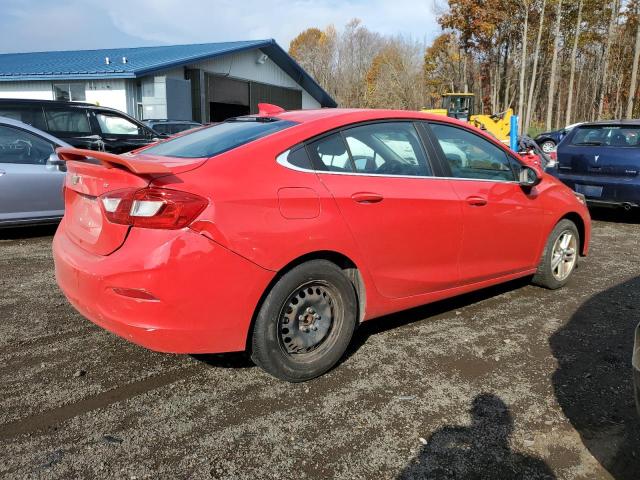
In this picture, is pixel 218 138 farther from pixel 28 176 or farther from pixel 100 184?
pixel 28 176

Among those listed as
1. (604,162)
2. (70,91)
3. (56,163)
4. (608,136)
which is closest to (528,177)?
(604,162)

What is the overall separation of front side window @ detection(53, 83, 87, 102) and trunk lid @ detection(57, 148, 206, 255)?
21.2 metres

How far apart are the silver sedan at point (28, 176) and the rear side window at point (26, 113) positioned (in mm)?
1562

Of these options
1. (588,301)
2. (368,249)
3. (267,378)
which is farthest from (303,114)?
(588,301)

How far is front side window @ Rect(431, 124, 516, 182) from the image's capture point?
3889 mm

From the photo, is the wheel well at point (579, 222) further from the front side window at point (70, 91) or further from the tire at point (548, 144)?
the front side window at point (70, 91)

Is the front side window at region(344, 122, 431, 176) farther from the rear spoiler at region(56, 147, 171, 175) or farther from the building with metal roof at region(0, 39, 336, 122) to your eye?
the building with metal roof at region(0, 39, 336, 122)

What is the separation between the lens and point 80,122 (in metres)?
8.62

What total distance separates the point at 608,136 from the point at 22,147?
853 centimetres

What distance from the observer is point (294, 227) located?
9.41ft

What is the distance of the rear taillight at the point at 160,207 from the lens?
261 centimetres

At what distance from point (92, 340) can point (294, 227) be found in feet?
5.95

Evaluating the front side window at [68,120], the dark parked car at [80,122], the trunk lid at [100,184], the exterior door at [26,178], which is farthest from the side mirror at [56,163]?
the trunk lid at [100,184]

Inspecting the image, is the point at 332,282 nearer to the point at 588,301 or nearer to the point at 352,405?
the point at 352,405
